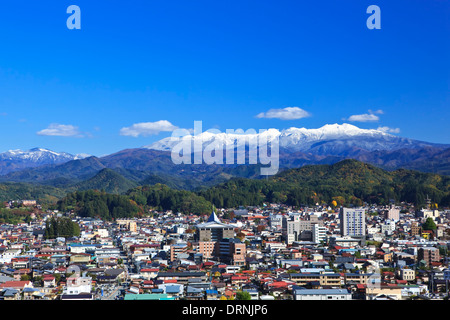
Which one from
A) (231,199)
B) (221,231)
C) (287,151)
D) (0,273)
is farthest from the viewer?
(287,151)

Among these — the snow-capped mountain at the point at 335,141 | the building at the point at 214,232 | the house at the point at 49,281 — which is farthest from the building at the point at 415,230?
the snow-capped mountain at the point at 335,141

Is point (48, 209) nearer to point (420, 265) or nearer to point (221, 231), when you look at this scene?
point (221, 231)

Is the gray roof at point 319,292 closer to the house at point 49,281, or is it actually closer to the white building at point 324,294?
the white building at point 324,294

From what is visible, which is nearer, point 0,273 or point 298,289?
point 298,289

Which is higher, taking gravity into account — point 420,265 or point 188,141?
point 188,141
